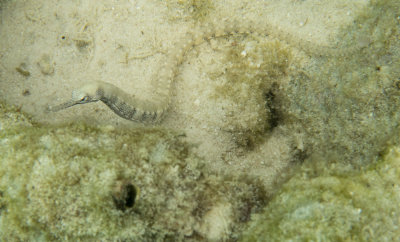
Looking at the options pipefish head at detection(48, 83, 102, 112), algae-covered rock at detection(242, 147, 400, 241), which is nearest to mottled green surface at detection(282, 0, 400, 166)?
algae-covered rock at detection(242, 147, 400, 241)

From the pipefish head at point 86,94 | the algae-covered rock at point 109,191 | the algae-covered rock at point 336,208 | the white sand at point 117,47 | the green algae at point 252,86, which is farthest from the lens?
the white sand at point 117,47

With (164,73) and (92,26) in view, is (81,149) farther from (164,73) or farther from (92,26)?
(92,26)

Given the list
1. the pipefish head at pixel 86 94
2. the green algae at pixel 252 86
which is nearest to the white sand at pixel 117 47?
the green algae at pixel 252 86

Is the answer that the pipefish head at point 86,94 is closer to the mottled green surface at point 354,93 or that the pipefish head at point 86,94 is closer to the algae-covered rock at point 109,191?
the algae-covered rock at point 109,191

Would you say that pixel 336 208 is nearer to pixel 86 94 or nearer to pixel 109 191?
pixel 109 191

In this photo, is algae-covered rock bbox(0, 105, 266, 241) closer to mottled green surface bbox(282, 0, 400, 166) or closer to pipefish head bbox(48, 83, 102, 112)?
pipefish head bbox(48, 83, 102, 112)

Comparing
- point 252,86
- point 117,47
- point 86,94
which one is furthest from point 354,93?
point 117,47
